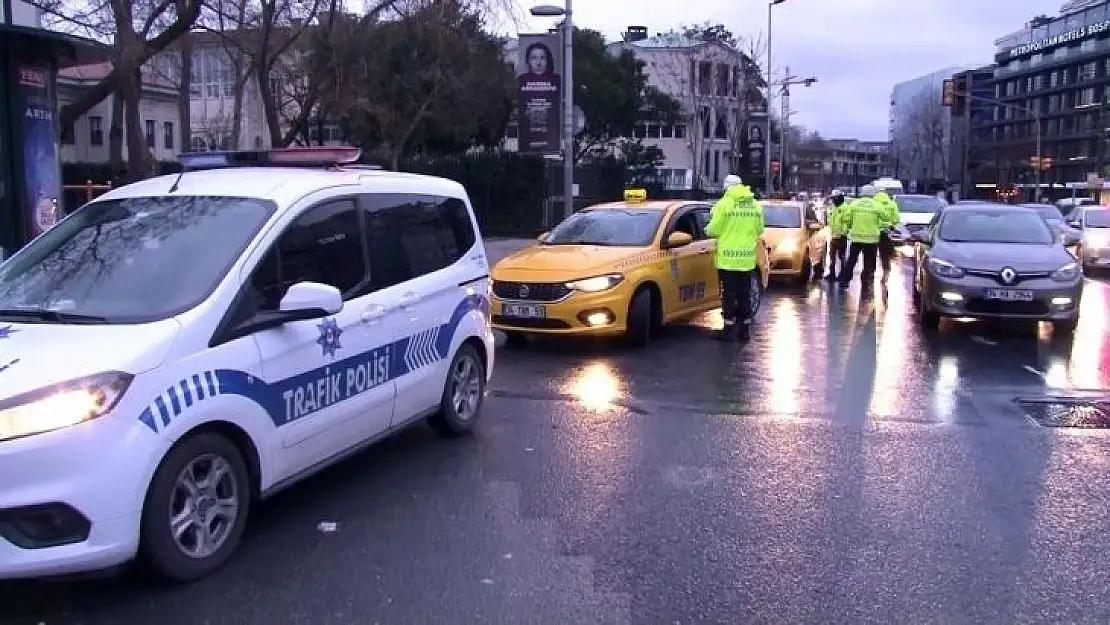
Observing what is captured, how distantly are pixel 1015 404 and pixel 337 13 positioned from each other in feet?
51.6

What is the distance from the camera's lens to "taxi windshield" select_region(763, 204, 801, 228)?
18.1 meters

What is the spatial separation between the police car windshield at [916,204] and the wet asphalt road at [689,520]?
798 inches

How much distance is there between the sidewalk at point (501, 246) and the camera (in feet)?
81.5

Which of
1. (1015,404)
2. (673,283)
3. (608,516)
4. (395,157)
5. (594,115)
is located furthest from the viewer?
(594,115)

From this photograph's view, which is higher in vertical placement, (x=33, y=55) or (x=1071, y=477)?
(x=33, y=55)

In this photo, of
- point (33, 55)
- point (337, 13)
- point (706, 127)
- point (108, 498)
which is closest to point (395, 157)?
point (337, 13)

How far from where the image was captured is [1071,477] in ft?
19.7

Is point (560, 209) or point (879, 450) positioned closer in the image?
point (879, 450)

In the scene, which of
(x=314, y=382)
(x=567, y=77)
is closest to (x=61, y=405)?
(x=314, y=382)

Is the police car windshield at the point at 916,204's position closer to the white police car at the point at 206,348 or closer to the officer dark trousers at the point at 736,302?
the officer dark trousers at the point at 736,302

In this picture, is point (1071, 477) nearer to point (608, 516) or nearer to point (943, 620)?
point (943, 620)

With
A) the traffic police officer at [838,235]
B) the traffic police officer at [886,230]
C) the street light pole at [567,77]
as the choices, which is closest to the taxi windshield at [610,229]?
the traffic police officer at [886,230]

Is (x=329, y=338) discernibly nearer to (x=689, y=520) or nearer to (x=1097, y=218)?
(x=689, y=520)

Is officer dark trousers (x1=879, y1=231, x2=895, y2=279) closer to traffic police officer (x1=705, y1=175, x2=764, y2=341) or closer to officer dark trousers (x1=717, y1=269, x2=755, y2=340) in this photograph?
officer dark trousers (x1=717, y1=269, x2=755, y2=340)
